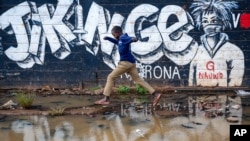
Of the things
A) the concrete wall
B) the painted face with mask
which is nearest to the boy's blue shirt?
the concrete wall

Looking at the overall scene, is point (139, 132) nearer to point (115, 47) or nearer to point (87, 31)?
point (115, 47)

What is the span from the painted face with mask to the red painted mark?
0.49 metres

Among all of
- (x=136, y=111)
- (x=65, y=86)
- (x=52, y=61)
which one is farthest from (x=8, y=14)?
(x=136, y=111)

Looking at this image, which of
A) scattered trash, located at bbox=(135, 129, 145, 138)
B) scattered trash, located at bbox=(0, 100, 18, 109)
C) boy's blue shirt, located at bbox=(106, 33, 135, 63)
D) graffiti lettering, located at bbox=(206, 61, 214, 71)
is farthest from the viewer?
graffiti lettering, located at bbox=(206, 61, 214, 71)

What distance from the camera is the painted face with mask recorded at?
1020 cm

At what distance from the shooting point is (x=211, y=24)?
1022 cm

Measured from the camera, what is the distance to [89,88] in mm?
10750

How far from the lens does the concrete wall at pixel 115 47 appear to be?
10.2 meters

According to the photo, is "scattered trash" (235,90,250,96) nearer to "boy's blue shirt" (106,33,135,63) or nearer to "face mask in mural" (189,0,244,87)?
"face mask in mural" (189,0,244,87)

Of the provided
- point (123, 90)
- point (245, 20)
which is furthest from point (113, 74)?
point (245, 20)

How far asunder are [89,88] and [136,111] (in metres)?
2.35

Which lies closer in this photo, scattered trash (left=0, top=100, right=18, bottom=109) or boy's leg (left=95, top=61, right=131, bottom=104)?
boy's leg (left=95, top=61, right=131, bottom=104)

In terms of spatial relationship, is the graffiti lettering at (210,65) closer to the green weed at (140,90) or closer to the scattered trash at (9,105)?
the green weed at (140,90)

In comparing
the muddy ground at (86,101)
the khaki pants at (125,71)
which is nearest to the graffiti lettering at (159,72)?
the muddy ground at (86,101)
